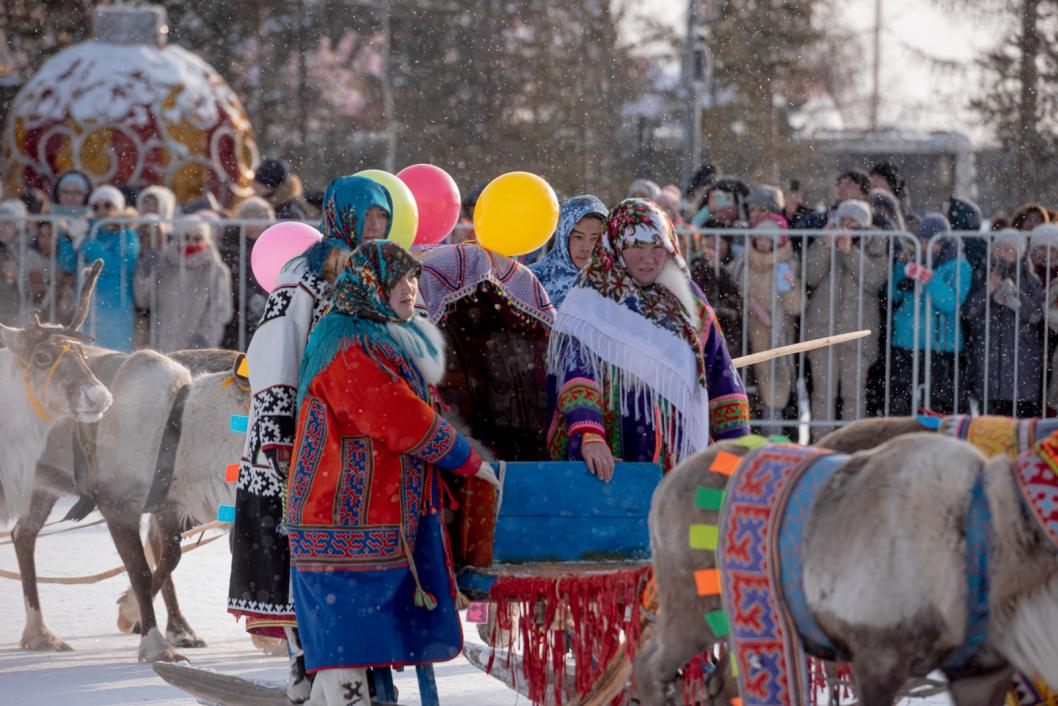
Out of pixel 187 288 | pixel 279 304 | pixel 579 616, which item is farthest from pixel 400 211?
pixel 187 288

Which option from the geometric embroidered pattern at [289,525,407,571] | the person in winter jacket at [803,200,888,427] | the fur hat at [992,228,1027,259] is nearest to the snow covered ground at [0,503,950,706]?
the geometric embroidered pattern at [289,525,407,571]

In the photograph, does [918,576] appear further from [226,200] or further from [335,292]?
[226,200]

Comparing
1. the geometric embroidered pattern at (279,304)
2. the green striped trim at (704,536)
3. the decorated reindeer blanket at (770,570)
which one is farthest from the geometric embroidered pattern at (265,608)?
the decorated reindeer blanket at (770,570)

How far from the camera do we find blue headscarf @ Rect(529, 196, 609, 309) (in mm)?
5562

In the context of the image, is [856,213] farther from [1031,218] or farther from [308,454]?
[308,454]

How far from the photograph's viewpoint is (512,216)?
16.6 ft

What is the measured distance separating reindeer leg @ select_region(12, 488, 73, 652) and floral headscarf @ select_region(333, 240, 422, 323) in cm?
279

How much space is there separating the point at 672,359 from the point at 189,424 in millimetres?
2638

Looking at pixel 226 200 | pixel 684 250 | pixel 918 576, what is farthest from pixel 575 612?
pixel 226 200

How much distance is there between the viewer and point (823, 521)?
120 inches

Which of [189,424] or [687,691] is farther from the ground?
[189,424]

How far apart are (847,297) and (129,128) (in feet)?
25.1

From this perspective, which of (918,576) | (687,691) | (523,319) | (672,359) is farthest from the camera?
(523,319)

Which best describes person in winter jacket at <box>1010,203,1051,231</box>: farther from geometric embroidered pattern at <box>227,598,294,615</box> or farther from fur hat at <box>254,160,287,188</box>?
geometric embroidered pattern at <box>227,598,294,615</box>
